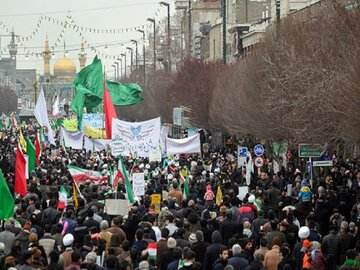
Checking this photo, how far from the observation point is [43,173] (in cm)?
3738

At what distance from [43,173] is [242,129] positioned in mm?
14832

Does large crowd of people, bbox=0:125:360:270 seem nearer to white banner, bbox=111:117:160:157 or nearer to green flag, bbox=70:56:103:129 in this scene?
white banner, bbox=111:117:160:157

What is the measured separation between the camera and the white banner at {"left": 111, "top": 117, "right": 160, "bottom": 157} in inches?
1410

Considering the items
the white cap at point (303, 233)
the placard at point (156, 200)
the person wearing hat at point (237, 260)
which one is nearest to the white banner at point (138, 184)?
the placard at point (156, 200)

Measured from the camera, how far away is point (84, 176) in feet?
104

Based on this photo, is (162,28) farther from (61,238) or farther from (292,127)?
(61,238)

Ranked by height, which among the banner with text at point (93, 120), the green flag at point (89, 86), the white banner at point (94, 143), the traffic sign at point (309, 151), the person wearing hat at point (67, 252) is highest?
the green flag at point (89, 86)

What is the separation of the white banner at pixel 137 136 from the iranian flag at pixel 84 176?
5.82ft

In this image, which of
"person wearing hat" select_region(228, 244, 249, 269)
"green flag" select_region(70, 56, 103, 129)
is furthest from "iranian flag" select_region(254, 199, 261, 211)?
"green flag" select_region(70, 56, 103, 129)

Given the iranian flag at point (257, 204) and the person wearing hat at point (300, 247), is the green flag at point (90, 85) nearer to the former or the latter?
the iranian flag at point (257, 204)

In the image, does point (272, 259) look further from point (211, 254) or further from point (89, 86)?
point (89, 86)

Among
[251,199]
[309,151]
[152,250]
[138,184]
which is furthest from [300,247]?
[309,151]

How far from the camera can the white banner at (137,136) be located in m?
35.8

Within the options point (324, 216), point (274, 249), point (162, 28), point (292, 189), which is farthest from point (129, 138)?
point (162, 28)
